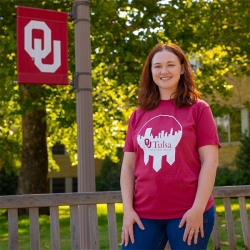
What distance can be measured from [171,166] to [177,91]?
44 cm

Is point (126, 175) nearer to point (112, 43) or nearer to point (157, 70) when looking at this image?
point (157, 70)

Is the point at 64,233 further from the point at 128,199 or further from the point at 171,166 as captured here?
the point at 171,166

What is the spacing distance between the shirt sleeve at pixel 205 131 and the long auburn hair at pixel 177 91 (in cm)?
10

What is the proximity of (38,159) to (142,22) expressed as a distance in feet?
15.8

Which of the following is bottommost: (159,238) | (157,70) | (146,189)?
(159,238)

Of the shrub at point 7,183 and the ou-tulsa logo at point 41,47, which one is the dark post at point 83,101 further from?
the shrub at point 7,183

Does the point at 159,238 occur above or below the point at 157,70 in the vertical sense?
below

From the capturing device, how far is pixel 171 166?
10.6ft

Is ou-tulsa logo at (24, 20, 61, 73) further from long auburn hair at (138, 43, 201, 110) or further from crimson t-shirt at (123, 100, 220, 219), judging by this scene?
crimson t-shirt at (123, 100, 220, 219)

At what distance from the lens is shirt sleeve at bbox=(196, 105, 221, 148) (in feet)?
10.7

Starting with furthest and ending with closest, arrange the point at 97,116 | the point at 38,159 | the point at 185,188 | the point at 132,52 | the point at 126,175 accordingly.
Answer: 1. the point at 97,116
2. the point at 38,159
3. the point at 132,52
4. the point at 126,175
5. the point at 185,188

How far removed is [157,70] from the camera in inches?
134

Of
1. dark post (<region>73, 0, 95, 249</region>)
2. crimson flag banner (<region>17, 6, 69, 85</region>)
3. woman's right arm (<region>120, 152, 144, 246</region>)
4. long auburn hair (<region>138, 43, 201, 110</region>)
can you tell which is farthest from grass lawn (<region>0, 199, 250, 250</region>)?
long auburn hair (<region>138, 43, 201, 110</region>)

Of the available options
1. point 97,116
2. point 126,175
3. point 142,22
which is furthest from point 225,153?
point 126,175
